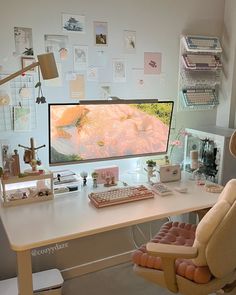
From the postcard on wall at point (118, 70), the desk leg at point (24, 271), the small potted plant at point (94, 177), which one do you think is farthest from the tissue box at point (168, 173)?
the desk leg at point (24, 271)

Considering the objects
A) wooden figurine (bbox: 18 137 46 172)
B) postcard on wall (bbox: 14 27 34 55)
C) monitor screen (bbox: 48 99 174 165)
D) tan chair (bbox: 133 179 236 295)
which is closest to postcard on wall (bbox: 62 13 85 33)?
postcard on wall (bbox: 14 27 34 55)

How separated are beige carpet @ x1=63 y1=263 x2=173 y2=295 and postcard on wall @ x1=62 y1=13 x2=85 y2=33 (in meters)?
1.76

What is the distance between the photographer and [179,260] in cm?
150

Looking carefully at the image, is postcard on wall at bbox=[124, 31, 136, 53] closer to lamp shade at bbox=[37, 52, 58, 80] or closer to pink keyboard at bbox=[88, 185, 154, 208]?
lamp shade at bbox=[37, 52, 58, 80]

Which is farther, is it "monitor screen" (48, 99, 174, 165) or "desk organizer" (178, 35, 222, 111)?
"desk organizer" (178, 35, 222, 111)

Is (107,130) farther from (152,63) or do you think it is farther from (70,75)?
(152,63)

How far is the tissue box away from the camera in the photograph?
2174mm

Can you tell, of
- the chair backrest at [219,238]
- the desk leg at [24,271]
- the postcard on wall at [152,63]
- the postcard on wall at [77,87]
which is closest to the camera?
the chair backrest at [219,238]

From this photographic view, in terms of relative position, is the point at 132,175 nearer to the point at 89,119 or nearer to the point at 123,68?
the point at 89,119

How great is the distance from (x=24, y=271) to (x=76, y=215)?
0.37m

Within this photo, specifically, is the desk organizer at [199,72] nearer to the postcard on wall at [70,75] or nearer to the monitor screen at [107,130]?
the monitor screen at [107,130]

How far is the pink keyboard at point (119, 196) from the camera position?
177cm

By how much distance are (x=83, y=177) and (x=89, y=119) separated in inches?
16.0

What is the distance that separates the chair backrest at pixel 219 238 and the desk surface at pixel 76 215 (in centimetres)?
33
